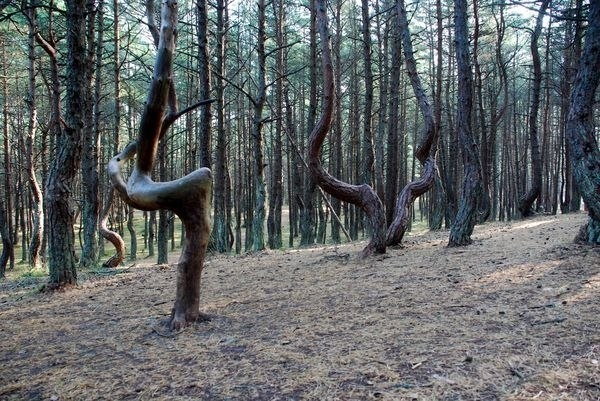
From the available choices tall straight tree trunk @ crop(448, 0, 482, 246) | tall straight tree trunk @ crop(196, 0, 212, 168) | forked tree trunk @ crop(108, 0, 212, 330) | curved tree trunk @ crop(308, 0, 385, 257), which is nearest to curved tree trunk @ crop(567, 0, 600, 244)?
tall straight tree trunk @ crop(448, 0, 482, 246)

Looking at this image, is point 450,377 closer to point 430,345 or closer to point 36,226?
point 430,345

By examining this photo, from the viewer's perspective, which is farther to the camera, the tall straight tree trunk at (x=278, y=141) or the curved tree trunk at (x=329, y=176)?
the tall straight tree trunk at (x=278, y=141)

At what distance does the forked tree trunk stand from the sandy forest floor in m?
0.40

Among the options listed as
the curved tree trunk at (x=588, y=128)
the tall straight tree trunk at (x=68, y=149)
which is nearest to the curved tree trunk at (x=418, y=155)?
the curved tree trunk at (x=588, y=128)

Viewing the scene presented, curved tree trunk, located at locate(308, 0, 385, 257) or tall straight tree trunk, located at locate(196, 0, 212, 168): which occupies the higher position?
tall straight tree trunk, located at locate(196, 0, 212, 168)

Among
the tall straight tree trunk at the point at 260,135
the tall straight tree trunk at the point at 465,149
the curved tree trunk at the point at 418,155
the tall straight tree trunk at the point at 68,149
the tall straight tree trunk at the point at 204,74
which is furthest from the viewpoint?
the tall straight tree trunk at the point at 260,135

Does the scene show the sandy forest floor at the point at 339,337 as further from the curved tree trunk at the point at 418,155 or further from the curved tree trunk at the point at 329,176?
the curved tree trunk at the point at 418,155

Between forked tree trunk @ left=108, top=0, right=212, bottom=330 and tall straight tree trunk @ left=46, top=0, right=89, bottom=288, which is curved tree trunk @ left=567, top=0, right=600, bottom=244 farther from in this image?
tall straight tree trunk @ left=46, top=0, right=89, bottom=288

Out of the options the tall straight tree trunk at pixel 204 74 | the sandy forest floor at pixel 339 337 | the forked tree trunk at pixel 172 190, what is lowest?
the sandy forest floor at pixel 339 337

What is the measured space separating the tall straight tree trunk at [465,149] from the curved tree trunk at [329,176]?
5.32 feet

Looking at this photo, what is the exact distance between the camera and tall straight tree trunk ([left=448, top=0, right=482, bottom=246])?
873 cm

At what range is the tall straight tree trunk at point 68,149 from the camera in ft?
22.6

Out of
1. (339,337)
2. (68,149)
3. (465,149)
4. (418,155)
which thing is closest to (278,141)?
(418,155)

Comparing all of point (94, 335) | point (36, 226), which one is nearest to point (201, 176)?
point (94, 335)
